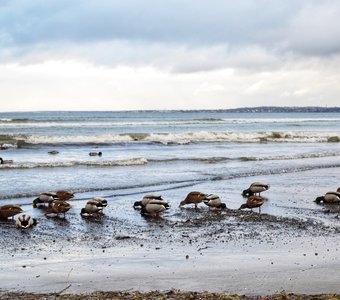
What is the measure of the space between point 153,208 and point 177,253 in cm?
394

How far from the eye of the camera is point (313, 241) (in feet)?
33.1

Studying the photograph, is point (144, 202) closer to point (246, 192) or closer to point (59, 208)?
point (59, 208)

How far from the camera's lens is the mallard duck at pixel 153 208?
1316cm

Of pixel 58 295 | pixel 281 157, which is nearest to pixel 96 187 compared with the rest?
pixel 58 295

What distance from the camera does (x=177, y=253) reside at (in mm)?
9273

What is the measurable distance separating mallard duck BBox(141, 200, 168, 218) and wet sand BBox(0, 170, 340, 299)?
0.23m

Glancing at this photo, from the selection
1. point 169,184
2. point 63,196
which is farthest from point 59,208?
point 169,184

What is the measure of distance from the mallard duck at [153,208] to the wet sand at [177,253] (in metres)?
0.23

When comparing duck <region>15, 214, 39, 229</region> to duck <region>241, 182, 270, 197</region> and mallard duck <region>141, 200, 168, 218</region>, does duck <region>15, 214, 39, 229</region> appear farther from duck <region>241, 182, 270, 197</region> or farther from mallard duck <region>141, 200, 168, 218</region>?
duck <region>241, 182, 270, 197</region>

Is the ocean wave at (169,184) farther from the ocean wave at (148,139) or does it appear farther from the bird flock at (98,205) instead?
the ocean wave at (148,139)

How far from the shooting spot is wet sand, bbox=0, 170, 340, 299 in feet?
24.6

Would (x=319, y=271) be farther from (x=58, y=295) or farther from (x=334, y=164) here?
(x=334, y=164)

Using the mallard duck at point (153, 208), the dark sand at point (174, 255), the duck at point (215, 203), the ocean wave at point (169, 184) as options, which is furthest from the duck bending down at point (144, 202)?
the ocean wave at point (169, 184)

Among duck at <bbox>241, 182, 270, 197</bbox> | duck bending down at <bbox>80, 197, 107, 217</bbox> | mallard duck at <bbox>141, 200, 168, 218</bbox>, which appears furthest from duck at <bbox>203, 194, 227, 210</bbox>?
duck bending down at <bbox>80, 197, 107, 217</bbox>
